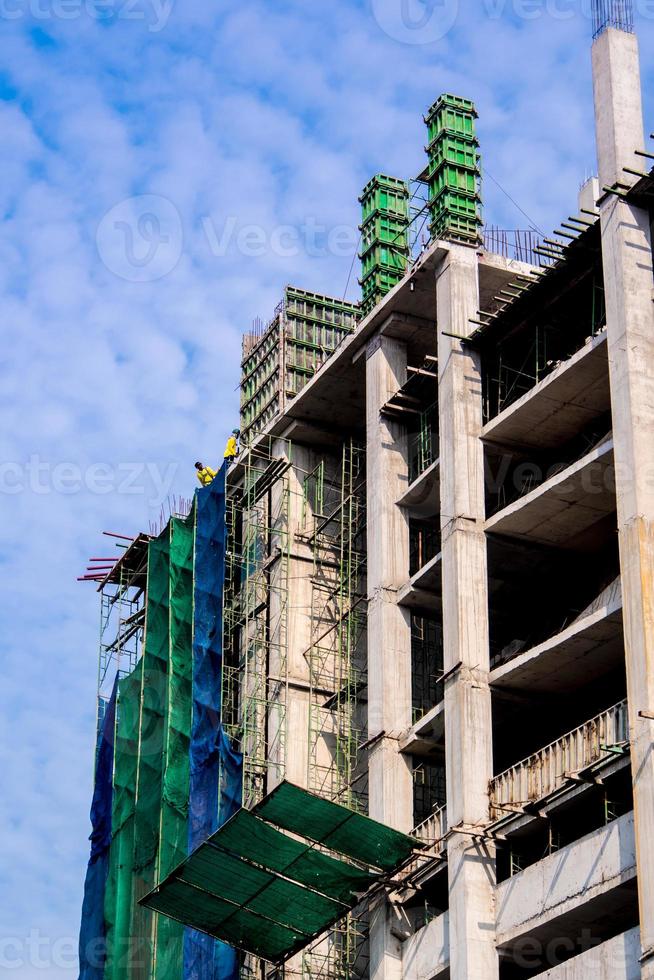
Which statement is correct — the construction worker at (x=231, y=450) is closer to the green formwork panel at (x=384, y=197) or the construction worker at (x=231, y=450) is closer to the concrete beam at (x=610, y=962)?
the green formwork panel at (x=384, y=197)

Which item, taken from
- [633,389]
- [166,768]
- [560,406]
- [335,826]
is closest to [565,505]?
[560,406]

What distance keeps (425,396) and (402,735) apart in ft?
30.8

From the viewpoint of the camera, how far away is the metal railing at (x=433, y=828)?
42812 mm

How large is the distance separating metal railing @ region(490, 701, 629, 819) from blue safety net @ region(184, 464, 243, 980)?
11.6 meters

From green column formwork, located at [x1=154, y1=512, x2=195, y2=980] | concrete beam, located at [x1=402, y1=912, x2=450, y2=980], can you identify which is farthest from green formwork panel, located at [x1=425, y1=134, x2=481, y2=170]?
concrete beam, located at [x1=402, y1=912, x2=450, y2=980]

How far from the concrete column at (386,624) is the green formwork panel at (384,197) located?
654 cm

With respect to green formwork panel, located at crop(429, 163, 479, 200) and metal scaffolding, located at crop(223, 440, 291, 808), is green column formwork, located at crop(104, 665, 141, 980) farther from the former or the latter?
green formwork panel, located at crop(429, 163, 479, 200)

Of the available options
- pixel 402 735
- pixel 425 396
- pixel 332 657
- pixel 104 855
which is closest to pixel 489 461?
pixel 425 396

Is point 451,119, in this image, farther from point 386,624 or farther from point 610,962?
point 610,962

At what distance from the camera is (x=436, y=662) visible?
2018 inches

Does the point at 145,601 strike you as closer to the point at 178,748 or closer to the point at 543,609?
the point at 178,748

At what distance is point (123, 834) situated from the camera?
55.9 m

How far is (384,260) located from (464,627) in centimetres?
1594

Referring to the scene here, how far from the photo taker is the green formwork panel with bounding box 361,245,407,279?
180 feet
